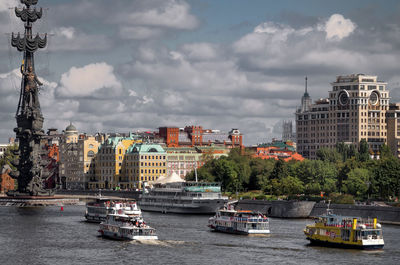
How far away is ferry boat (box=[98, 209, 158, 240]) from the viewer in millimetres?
109062

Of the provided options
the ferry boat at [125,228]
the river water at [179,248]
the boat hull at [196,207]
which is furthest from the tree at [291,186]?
the ferry boat at [125,228]

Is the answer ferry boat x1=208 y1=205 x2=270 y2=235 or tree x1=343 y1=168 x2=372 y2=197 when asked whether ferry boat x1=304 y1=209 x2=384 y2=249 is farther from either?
tree x1=343 y1=168 x2=372 y2=197

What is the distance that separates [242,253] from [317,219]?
17.1m

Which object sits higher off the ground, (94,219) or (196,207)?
(196,207)

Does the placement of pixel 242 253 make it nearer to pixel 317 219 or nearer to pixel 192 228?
pixel 317 219

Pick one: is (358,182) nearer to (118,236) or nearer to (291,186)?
(291,186)

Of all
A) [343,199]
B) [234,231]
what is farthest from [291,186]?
[234,231]

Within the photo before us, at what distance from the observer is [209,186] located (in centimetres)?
17438

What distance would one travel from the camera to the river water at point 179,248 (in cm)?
9294

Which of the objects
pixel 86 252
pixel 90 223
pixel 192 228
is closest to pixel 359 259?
pixel 86 252

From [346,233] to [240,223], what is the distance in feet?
71.1

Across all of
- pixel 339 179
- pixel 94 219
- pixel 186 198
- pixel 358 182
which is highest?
pixel 339 179

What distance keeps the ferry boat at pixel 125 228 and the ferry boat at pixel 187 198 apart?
5014 centimetres

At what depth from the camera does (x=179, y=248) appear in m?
102
